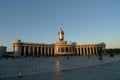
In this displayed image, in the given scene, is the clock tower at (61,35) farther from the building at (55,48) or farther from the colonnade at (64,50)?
the colonnade at (64,50)

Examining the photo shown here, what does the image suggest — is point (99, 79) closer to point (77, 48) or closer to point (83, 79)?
point (83, 79)

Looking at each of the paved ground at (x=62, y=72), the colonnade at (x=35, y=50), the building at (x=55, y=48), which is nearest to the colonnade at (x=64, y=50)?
the building at (x=55, y=48)

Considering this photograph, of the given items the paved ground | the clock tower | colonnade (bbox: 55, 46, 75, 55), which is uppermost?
the clock tower

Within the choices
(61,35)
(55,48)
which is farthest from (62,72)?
(61,35)

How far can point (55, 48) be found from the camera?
169 meters

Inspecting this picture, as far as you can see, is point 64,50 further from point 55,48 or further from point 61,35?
point 61,35

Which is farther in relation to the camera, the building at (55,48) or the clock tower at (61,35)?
the clock tower at (61,35)

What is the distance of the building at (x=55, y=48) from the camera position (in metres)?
154

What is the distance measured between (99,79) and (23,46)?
147456 mm

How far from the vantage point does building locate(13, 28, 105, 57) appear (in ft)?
507

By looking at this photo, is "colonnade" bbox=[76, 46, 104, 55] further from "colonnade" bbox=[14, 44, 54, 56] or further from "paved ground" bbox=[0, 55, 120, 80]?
"paved ground" bbox=[0, 55, 120, 80]

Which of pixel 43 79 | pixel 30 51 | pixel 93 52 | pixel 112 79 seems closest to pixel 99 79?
pixel 112 79

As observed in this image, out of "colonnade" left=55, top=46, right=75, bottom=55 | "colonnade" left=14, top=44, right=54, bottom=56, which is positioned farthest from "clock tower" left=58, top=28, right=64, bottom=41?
"colonnade" left=55, top=46, right=75, bottom=55

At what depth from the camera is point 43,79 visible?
15.8m
